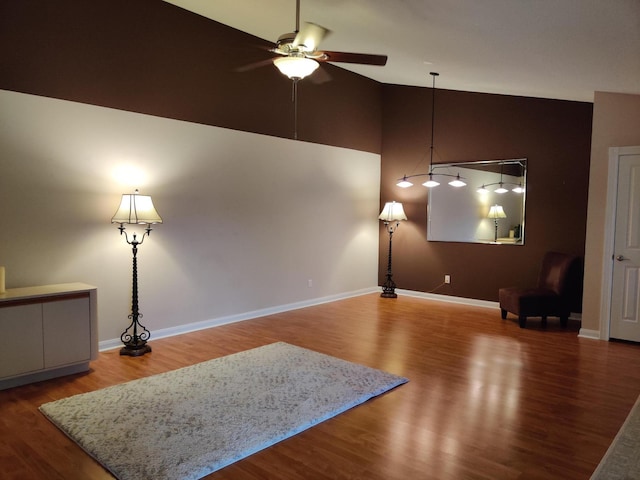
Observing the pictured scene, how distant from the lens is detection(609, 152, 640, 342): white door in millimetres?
4926

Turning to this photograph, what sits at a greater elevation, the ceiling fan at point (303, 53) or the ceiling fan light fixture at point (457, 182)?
the ceiling fan at point (303, 53)

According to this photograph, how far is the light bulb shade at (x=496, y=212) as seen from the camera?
263 inches

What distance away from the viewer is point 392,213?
7359 millimetres

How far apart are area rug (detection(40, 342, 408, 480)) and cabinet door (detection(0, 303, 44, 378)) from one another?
1.83 feet

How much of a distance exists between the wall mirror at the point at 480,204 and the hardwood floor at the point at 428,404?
1.57 meters

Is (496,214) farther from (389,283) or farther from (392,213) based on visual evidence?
(389,283)

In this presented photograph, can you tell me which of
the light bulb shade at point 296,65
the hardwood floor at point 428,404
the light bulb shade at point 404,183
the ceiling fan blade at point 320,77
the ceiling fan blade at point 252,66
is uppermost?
the ceiling fan blade at point 320,77

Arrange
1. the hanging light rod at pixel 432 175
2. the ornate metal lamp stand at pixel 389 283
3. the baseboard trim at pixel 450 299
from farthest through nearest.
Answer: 1. the ornate metal lamp stand at pixel 389 283
2. the hanging light rod at pixel 432 175
3. the baseboard trim at pixel 450 299

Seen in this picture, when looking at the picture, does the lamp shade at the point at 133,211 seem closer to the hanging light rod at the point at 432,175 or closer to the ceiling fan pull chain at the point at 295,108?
the ceiling fan pull chain at the point at 295,108

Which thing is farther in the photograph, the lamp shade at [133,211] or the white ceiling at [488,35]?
the lamp shade at [133,211]

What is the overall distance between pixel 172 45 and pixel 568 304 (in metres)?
5.55

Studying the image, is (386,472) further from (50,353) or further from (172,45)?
(172,45)

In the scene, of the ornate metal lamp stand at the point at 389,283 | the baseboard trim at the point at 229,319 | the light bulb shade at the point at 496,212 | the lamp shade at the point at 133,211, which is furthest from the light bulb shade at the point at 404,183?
the lamp shade at the point at 133,211

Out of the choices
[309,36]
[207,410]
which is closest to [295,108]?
[309,36]
